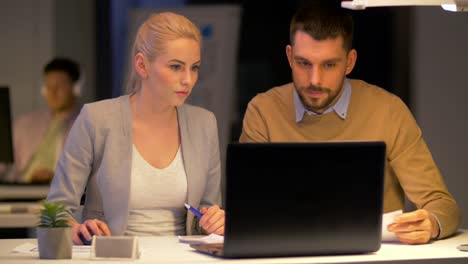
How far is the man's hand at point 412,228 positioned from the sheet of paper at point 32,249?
3.13ft

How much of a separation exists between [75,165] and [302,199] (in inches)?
35.9

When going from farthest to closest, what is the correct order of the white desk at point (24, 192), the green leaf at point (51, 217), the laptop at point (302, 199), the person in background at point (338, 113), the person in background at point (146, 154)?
the white desk at point (24, 192) → the person in background at point (338, 113) → the person in background at point (146, 154) → the green leaf at point (51, 217) → the laptop at point (302, 199)

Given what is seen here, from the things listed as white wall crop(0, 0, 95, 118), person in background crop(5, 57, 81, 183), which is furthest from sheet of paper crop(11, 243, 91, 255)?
white wall crop(0, 0, 95, 118)

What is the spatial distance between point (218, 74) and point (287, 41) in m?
1.30

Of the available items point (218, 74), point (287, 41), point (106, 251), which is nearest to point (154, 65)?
point (106, 251)

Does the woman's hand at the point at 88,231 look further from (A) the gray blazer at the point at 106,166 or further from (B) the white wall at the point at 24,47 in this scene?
(B) the white wall at the point at 24,47

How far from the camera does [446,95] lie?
277 inches

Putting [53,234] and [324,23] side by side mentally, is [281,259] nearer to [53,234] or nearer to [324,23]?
[53,234]

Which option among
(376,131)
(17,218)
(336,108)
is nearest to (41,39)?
(17,218)

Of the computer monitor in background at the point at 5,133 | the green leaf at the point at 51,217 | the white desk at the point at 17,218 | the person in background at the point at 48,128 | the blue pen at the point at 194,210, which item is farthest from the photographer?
the person in background at the point at 48,128

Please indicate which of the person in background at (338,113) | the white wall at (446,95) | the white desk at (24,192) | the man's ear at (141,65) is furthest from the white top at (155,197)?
the white wall at (446,95)

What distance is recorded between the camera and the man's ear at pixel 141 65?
131 inches

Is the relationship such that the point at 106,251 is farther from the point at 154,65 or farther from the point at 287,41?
the point at 287,41

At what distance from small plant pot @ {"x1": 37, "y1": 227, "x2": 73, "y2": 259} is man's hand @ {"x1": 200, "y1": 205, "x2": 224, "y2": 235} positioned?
0.56m
